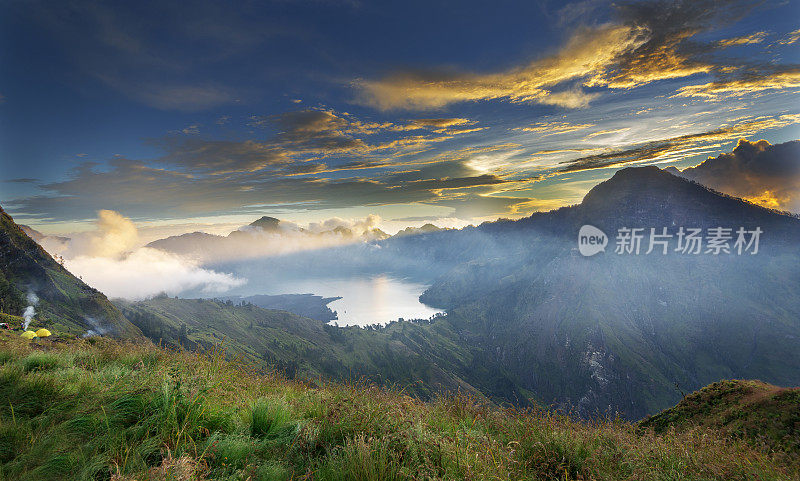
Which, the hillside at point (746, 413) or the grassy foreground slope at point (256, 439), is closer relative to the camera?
the grassy foreground slope at point (256, 439)

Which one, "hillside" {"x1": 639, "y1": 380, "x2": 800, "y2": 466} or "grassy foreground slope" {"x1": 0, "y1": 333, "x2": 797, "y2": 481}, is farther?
"hillside" {"x1": 639, "y1": 380, "x2": 800, "y2": 466}

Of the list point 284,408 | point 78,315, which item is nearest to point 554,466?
point 284,408

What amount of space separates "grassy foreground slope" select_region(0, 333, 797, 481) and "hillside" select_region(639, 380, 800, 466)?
1029cm

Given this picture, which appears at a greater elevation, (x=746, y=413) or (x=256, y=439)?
(x=256, y=439)

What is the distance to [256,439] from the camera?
15.4 ft

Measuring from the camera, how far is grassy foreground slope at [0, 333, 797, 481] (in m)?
3.72

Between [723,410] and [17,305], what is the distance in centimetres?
25280

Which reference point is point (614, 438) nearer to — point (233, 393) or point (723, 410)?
point (233, 393)

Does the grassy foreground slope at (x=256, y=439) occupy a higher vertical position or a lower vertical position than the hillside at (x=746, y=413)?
higher

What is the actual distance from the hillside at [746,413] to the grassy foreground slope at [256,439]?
10.3 m

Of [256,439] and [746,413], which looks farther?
[746,413]

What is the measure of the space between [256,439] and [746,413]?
36108 mm

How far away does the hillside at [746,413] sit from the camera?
1742 cm

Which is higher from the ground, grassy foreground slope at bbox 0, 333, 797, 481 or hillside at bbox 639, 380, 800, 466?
grassy foreground slope at bbox 0, 333, 797, 481
